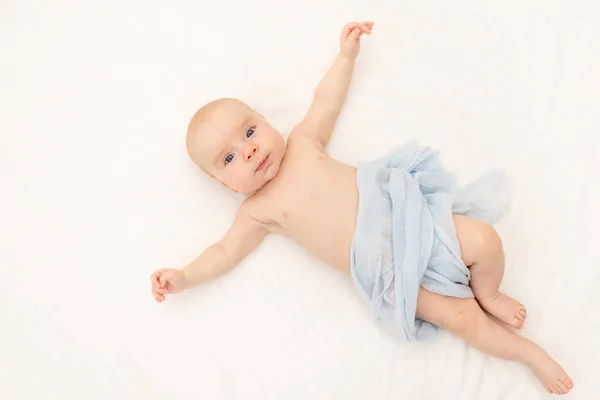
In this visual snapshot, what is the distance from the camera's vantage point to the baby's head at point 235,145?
1.45 metres

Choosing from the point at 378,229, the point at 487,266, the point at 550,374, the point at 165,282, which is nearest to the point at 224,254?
the point at 165,282

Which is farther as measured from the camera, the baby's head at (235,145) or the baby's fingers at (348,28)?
the baby's fingers at (348,28)

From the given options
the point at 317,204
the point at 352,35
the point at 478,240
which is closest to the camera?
the point at 478,240

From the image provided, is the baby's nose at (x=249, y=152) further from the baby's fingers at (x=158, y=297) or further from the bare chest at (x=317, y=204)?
the baby's fingers at (x=158, y=297)

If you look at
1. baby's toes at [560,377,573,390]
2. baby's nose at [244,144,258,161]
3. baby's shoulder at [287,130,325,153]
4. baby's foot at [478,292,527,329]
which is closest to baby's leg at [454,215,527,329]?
baby's foot at [478,292,527,329]

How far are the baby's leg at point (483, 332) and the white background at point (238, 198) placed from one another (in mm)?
55

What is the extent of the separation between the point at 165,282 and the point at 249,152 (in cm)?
36

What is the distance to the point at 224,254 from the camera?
1546 millimetres

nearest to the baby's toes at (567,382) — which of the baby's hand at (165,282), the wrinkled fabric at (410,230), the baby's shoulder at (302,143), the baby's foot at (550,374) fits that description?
the baby's foot at (550,374)

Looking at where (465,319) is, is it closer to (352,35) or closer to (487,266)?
(487,266)

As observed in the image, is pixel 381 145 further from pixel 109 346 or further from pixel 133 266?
pixel 109 346

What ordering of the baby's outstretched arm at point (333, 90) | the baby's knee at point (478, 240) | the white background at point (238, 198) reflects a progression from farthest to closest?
the baby's outstretched arm at point (333, 90), the white background at point (238, 198), the baby's knee at point (478, 240)

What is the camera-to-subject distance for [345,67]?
1643 millimetres

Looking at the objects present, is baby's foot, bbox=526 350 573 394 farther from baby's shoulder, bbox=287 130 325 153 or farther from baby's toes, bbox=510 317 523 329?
baby's shoulder, bbox=287 130 325 153
